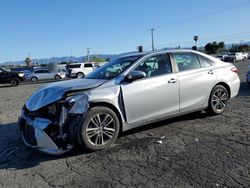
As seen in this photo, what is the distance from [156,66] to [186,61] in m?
0.83

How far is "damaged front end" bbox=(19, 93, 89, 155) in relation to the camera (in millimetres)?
4406

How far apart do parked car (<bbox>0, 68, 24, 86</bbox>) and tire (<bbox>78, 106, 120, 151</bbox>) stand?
22.7 m

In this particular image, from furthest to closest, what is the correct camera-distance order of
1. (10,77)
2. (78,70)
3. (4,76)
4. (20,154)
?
(78,70) → (10,77) → (4,76) → (20,154)

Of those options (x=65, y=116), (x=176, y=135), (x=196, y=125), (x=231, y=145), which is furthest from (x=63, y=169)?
(x=196, y=125)

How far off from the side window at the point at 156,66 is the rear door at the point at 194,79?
0.78 feet

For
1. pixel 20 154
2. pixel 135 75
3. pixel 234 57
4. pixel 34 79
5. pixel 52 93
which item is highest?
pixel 135 75

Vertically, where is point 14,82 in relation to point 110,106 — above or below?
below

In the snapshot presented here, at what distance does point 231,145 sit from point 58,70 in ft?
112

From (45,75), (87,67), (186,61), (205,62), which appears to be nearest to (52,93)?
(186,61)

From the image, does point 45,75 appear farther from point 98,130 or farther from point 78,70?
point 98,130

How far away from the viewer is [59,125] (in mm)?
4406

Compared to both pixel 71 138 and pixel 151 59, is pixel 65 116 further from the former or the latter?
pixel 151 59

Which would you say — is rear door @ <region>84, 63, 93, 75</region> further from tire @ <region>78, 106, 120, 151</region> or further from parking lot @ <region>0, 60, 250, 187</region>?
tire @ <region>78, 106, 120, 151</region>

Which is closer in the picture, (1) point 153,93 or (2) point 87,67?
(1) point 153,93
